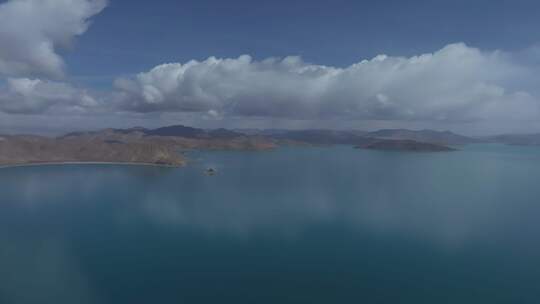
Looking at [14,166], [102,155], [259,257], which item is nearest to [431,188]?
[259,257]

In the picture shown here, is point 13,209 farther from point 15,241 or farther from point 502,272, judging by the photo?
point 502,272

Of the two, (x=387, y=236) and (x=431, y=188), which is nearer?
(x=387, y=236)

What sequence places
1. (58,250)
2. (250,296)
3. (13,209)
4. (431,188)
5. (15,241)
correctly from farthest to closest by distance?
(431,188) → (13,209) → (15,241) → (58,250) → (250,296)

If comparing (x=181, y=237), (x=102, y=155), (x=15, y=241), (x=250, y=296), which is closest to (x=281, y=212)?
(x=181, y=237)

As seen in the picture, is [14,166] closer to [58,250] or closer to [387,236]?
[58,250]

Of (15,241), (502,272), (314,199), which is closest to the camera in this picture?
(502,272)

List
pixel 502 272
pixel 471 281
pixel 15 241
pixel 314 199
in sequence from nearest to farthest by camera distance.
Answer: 1. pixel 471 281
2. pixel 502 272
3. pixel 15 241
4. pixel 314 199
